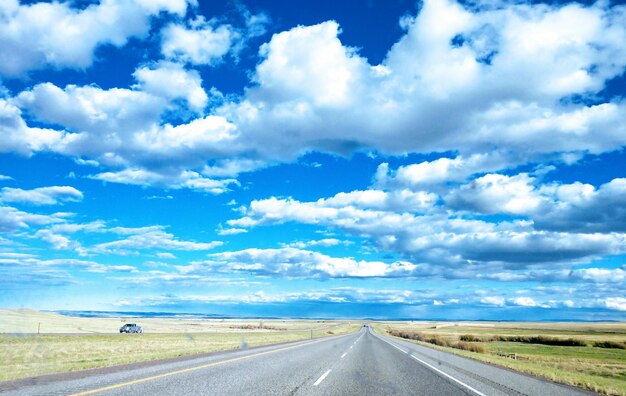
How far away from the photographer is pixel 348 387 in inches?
480

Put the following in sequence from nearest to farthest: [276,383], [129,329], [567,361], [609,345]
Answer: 1. [276,383]
2. [567,361]
3. [129,329]
4. [609,345]

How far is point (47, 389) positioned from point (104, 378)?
7.60ft

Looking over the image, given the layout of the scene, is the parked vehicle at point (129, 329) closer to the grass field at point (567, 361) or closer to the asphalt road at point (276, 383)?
the grass field at point (567, 361)

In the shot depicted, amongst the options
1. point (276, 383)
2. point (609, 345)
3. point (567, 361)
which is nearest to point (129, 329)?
point (567, 361)

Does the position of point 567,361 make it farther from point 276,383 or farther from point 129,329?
point 129,329

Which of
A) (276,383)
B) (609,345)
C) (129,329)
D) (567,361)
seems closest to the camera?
(276,383)

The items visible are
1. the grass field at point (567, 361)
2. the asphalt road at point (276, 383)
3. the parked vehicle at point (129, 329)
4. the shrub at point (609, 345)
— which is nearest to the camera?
the asphalt road at point (276, 383)

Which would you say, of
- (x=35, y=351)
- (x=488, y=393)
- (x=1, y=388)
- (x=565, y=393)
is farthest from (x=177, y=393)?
(x=35, y=351)

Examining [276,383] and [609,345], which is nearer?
[276,383]

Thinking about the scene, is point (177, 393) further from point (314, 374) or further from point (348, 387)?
point (314, 374)

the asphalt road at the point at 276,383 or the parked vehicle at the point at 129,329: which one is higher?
the asphalt road at the point at 276,383

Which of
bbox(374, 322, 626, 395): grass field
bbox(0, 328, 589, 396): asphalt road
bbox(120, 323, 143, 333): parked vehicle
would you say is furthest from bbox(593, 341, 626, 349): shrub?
bbox(120, 323, 143, 333): parked vehicle

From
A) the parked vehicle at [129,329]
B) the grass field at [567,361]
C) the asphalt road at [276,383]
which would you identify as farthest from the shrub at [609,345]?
the parked vehicle at [129,329]

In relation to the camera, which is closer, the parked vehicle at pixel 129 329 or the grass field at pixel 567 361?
the grass field at pixel 567 361
